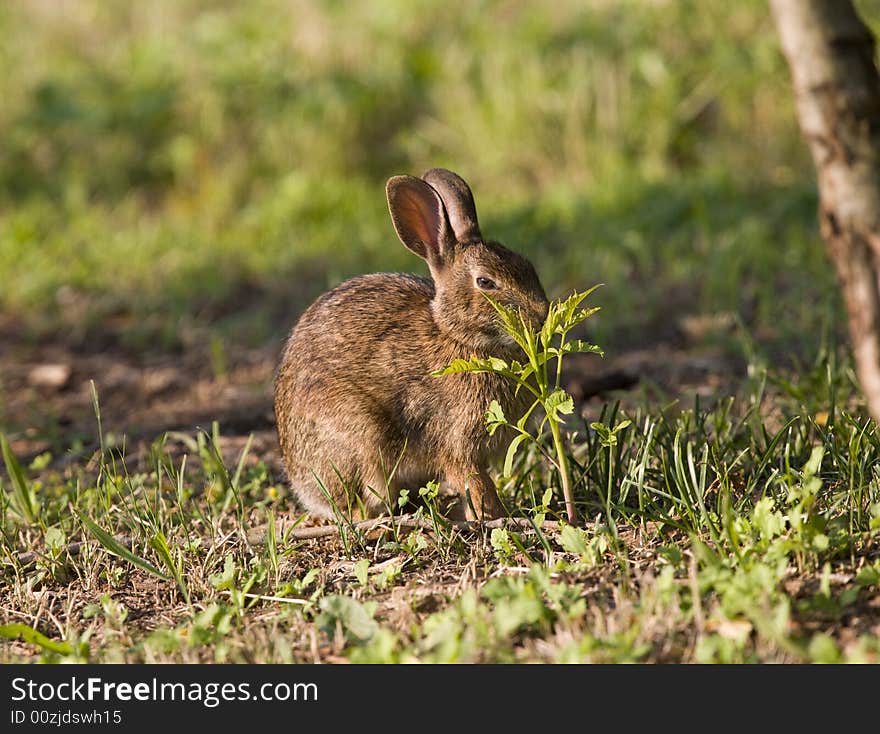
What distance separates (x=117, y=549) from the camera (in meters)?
3.56

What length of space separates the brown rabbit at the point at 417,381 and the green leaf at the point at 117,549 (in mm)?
572

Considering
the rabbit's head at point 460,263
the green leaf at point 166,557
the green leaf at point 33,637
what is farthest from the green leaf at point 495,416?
the green leaf at point 33,637

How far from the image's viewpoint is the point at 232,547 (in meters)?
3.77

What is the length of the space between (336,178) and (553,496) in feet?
18.0

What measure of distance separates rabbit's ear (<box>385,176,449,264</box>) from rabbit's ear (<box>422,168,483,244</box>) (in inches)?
1.6

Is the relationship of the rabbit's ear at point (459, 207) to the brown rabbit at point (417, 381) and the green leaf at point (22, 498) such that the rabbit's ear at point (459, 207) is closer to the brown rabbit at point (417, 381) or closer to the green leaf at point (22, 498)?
the brown rabbit at point (417, 381)

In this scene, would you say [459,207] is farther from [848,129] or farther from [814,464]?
[814,464]

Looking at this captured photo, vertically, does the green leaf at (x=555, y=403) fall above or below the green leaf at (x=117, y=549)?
above

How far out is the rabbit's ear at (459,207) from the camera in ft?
13.0

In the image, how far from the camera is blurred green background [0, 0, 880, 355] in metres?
6.64

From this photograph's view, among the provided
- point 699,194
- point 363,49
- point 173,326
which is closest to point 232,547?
point 173,326

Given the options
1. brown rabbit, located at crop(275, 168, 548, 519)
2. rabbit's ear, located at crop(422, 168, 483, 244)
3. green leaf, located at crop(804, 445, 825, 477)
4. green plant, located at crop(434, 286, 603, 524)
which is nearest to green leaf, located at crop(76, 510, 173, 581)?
brown rabbit, located at crop(275, 168, 548, 519)

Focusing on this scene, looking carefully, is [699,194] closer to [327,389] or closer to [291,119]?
[291,119]

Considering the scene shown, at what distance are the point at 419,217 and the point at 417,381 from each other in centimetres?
56
